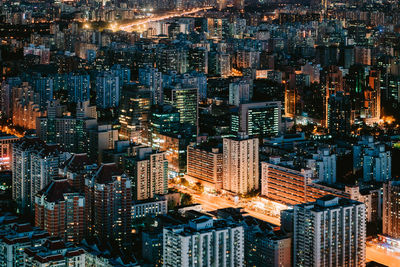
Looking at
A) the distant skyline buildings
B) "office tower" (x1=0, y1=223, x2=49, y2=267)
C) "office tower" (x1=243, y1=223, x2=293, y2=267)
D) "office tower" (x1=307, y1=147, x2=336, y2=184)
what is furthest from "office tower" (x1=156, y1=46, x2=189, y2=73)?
"office tower" (x1=0, y1=223, x2=49, y2=267)

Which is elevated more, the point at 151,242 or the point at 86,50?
the point at 86,50

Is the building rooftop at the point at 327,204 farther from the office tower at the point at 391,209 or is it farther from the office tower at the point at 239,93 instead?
the office tower at the point at 239,93

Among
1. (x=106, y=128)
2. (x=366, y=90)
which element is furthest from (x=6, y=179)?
(x=366, y=90)

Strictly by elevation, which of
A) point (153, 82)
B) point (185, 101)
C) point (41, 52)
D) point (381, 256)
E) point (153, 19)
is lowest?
point (381, 256)

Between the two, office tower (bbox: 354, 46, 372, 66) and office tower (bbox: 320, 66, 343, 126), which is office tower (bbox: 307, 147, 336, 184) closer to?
office tower (bbox: 320, 66, 343, 126)

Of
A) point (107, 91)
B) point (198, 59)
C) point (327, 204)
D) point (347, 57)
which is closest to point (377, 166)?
point (327, 204)

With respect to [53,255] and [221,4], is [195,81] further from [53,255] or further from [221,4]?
[221,4]

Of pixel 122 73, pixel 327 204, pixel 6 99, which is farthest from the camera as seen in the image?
pixel 122 73

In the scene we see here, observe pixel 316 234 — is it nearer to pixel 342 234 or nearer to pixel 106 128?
pixel 342 234
